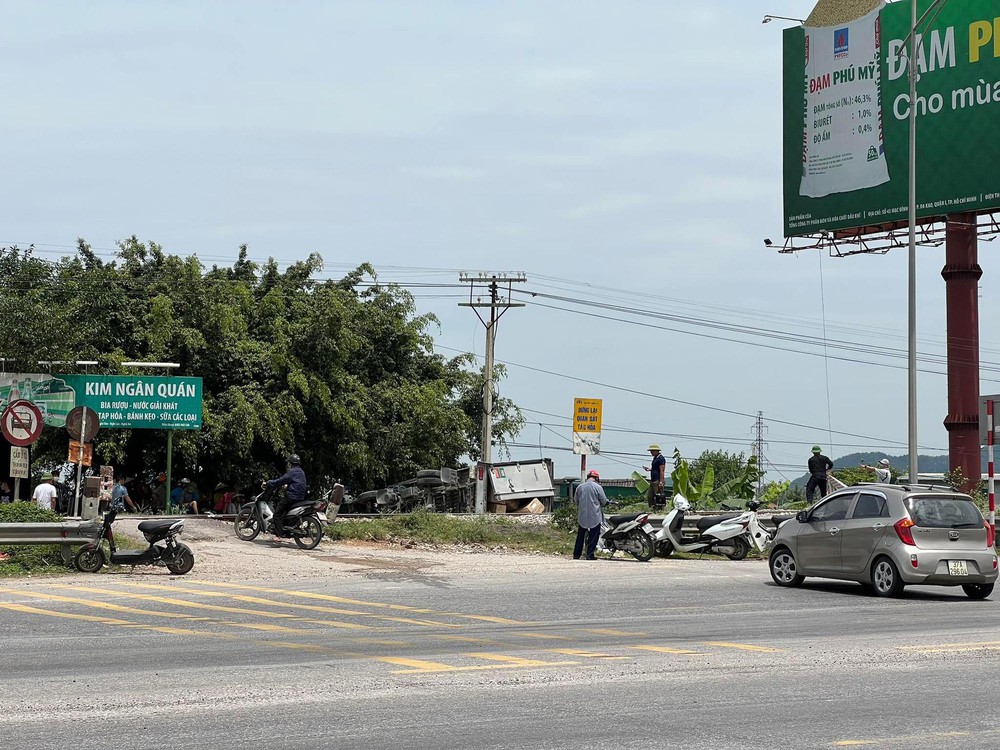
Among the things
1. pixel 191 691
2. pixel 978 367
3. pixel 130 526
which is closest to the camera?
pixel 191 691

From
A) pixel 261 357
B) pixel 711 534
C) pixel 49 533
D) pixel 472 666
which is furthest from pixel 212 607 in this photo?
pixel 261 357

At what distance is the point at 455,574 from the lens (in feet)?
67.6

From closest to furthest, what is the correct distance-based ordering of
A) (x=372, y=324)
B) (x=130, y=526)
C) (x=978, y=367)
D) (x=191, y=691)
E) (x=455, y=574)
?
(x=191, y=691)
(x=455, y=574)
(x=130, y=526)
(x=978, y=367)
(x=372, y=324)

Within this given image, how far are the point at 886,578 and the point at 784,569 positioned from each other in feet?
6.42

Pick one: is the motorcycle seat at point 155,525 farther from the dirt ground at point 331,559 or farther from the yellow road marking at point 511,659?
the yellow road marking at point 511,659

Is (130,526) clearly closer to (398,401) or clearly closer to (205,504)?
(205,504)

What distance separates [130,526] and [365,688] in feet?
60.0

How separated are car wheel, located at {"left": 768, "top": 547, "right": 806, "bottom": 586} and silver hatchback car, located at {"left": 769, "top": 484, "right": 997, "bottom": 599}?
374 millimetres

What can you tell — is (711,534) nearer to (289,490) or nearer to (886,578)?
(886,578)

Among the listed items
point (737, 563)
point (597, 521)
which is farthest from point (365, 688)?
point (737, 563)

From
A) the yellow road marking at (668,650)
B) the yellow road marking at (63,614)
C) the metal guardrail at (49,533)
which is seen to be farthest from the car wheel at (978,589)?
the metal guardrail at (49,533)

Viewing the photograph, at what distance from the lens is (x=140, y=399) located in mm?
34062

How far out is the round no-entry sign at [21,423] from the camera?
2295 cm

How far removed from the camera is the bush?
1958cm
